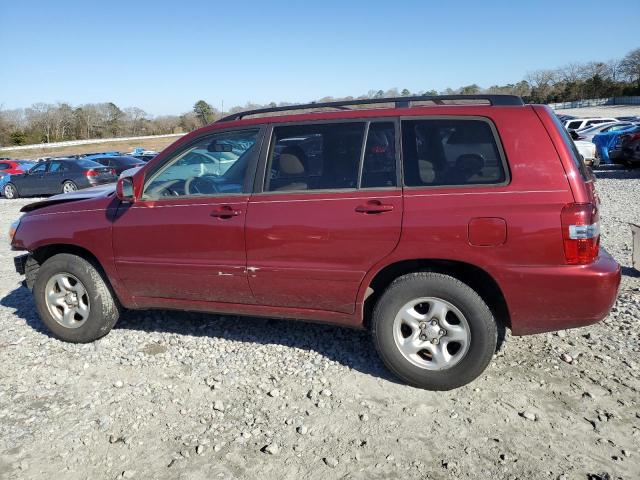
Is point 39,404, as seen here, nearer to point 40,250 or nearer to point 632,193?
point 40,250

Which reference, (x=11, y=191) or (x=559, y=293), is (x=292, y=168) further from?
(x=11, y=191)

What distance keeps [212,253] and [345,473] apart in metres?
1.83

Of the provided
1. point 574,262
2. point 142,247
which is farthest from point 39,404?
point 574,262

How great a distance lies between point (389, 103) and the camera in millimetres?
3666

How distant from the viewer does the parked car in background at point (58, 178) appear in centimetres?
1714

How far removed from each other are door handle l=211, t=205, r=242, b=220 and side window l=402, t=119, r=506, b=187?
4.04ft

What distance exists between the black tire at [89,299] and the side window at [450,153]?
2689 mm

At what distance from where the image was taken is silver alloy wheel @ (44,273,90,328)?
429 centimetres

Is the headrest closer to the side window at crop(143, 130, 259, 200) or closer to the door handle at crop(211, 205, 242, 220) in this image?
the side window at crop(143, 130, 259, 200)

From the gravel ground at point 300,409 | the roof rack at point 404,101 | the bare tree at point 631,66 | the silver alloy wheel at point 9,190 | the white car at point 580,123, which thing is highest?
the bare tree at point 631,66

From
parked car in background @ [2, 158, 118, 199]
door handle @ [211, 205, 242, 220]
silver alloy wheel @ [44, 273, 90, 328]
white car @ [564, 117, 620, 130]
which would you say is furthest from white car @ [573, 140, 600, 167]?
parked car in background @ [2, 158, 118, 199]

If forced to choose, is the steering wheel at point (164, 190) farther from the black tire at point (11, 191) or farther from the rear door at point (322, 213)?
the black tire at point (11, 191)

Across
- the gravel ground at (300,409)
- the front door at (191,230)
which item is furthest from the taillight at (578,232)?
the front door at (191,230)

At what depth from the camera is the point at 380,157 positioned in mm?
3406
